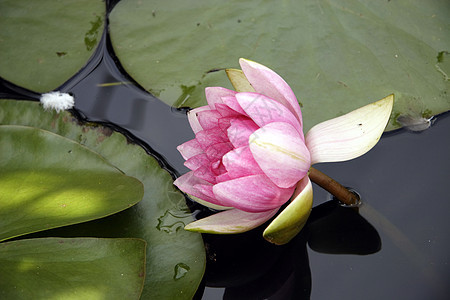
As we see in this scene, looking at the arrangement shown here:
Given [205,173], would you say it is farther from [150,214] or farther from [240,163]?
[150,214]

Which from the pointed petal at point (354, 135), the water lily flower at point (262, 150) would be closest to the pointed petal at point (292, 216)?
the water lily flower at point (262, 150)

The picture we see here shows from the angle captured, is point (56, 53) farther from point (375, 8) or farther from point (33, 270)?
point (375, 8)

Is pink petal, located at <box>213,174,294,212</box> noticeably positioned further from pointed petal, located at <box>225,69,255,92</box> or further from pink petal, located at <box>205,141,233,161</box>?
→ pointed petal, located at <box>225,69,255,92</box>

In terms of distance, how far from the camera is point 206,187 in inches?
51.0

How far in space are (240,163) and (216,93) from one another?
28 centimetres

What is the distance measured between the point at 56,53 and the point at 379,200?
1.57 metres

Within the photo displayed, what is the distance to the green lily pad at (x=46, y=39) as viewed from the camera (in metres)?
1.98

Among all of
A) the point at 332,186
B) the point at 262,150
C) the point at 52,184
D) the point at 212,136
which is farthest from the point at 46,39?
the point at 332,186

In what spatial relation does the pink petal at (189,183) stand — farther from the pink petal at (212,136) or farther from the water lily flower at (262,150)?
the pink petal at (212,136)

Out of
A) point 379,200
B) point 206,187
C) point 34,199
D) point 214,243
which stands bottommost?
point 214,243

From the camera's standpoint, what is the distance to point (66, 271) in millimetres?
1270

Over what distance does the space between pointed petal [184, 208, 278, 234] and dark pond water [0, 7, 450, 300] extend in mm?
280

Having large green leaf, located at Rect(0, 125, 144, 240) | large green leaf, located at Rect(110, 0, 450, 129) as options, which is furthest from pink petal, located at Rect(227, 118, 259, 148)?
large green leaf, located at Rect(110, 0, 450, 129)

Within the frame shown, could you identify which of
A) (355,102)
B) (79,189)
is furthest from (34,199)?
(355,102)
